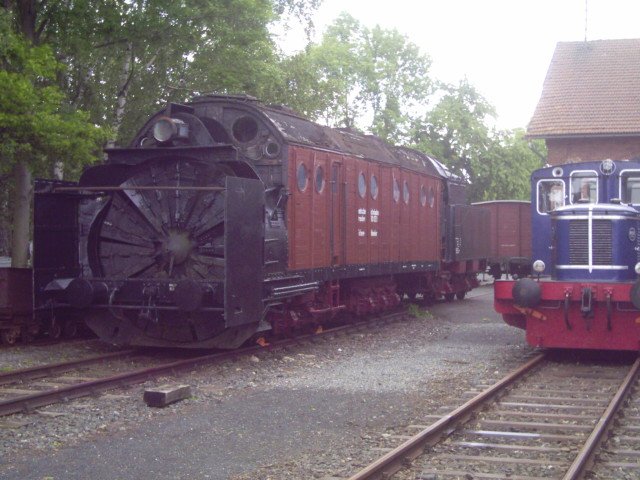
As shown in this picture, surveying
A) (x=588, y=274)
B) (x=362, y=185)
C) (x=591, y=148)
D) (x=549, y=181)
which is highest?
(x=591, y=148)

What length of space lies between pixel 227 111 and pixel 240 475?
7.79 m

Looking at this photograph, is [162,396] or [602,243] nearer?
[162,396]

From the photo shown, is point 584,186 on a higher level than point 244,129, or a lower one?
lower

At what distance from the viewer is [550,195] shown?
1361 cm

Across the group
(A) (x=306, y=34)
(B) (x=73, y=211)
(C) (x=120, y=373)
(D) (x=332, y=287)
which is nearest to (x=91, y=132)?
(B) (x=73, y=211)

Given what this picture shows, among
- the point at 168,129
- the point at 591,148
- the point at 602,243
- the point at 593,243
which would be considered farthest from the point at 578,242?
the point at 591,148

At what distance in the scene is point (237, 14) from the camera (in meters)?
21.9

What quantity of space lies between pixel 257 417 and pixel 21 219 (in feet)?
39.8

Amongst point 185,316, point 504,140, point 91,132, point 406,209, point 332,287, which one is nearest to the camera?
point 185,316

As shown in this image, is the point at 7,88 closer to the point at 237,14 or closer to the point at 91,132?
the point at 91,132

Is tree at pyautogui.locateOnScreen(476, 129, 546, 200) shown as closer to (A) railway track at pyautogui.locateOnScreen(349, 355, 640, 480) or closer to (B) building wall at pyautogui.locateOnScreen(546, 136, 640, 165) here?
(B) building wall at pyautogui.locateOnScreen(546, 136, 640, 165)

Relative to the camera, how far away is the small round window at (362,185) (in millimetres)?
15734

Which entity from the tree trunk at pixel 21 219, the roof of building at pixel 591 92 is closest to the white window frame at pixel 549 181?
the tree trunk at pixel 21 219

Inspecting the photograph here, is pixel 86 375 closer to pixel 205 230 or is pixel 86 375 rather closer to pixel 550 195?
pixel 205 230
